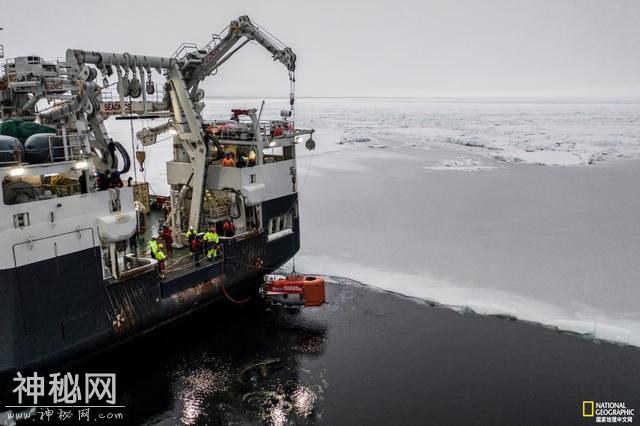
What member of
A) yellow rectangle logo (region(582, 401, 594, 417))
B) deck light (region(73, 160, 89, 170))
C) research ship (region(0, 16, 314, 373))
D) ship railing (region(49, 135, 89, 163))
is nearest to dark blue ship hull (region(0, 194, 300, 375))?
research ship (region(0, 16, 314, 373))

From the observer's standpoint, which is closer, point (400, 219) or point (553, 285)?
point (553, 285)

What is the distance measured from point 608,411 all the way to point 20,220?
393 inches

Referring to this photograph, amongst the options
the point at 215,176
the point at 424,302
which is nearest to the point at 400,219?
the point at 424,302

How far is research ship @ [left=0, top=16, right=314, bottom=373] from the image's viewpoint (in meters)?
8.58

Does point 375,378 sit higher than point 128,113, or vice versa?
point 128,113

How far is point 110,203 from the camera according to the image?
957 cm

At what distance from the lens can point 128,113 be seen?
12.0m

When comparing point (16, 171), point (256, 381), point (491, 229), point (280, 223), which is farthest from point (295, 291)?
point (491, 229)

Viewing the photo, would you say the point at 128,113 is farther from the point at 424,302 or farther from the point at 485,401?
the point at 485,401

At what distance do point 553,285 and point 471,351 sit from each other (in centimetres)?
Answer: 395

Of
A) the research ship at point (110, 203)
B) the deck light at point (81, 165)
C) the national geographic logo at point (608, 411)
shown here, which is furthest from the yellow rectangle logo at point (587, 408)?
the deck light at point (81, 165)

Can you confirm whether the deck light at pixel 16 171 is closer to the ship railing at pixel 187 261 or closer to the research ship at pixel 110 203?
the research ship at pixel 110 203

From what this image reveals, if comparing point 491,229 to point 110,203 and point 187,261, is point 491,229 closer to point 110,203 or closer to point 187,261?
point 187,261

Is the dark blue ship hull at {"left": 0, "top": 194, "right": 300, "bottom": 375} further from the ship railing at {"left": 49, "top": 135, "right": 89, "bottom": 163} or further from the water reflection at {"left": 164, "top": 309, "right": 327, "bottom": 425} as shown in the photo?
the ship railing at {"left": 49, "top": 135, "right": 89, "bottom": 163}
